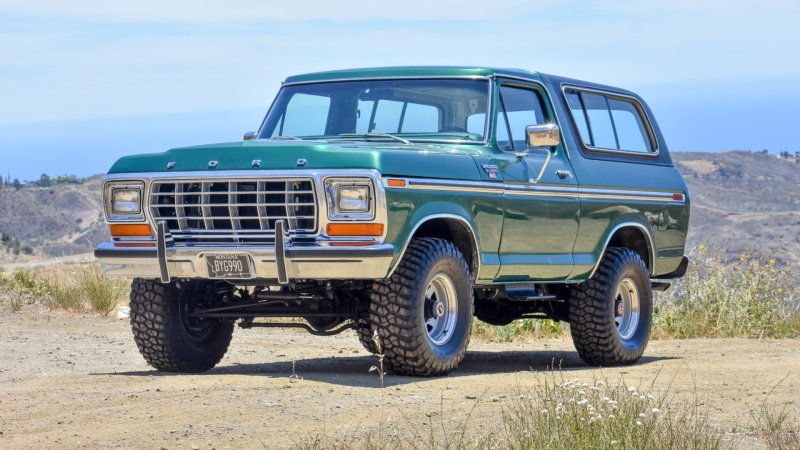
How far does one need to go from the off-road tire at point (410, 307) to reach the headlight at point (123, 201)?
5.61 feet

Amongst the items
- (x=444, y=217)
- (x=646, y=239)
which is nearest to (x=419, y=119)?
(x=444, y=217)

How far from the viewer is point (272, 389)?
8102 millimetres

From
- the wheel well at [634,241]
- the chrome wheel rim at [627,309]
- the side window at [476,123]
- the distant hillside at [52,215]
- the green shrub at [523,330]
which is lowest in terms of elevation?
the distant hillside at [52,215]

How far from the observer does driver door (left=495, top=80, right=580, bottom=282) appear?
32.1 ft

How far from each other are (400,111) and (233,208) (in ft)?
5.85

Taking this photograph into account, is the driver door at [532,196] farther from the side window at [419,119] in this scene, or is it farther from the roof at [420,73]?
the side window at [419,119]

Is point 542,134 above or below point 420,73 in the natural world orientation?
below

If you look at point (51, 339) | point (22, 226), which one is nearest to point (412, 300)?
point (51, 339)

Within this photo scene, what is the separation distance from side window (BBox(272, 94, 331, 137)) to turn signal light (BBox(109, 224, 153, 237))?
5.39ft

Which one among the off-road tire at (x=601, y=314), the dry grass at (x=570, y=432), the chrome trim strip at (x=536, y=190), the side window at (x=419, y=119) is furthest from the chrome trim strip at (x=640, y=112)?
the dry grass at (x=570, y=432)

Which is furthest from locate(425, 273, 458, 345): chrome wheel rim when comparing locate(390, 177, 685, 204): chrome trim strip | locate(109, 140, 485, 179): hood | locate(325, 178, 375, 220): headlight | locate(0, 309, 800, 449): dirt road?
locate(325, 178, 375, 220): headlight

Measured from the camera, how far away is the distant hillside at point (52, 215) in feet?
209

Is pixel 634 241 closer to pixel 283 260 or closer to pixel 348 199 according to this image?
pixel 348 199

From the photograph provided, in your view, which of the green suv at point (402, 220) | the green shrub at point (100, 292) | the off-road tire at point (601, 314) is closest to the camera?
the green suv at point (402, 220)
